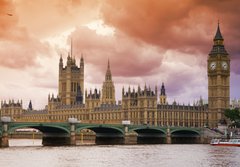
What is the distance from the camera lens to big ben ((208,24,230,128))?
501 ft


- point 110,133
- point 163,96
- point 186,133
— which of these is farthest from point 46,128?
Answer: point 163,96

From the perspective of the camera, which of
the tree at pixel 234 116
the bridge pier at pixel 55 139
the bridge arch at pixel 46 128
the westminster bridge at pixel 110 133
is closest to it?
the bridge arch at pixel 46 128

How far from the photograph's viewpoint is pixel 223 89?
508 feet

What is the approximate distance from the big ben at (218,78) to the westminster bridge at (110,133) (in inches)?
1140

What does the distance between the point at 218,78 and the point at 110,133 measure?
45355 mm

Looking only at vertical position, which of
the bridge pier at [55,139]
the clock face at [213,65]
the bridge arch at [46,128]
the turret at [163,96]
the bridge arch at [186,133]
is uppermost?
the clock face at [213,65]

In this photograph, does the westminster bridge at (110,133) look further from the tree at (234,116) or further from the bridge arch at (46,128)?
the tree at (234,116)

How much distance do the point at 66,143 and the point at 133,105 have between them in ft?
165

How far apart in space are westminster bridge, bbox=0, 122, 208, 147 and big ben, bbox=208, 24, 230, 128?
95.0 feet

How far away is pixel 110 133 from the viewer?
11612 centimetres

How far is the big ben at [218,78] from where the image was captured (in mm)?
152750

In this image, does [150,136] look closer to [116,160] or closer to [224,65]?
[224,65]

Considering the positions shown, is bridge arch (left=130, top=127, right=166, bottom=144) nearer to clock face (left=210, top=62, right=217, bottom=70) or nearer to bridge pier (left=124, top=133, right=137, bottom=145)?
bridge pier (left=124, top=133, right=137, bottom=145)

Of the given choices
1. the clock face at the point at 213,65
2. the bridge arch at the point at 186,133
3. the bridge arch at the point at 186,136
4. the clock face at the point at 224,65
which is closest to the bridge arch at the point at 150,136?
the bridge arch at the point at 186,136
